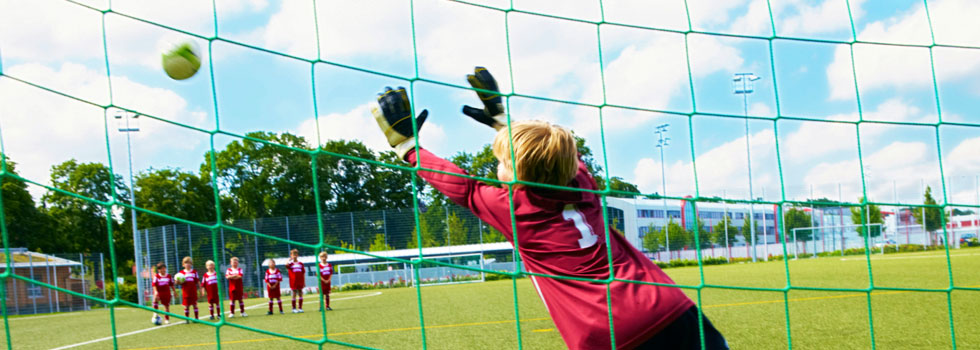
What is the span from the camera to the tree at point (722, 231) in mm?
20297

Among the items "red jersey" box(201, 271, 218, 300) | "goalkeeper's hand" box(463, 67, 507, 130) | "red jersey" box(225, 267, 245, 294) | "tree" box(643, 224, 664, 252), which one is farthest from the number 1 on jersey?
"tree" box(643, 224, 664, 252)

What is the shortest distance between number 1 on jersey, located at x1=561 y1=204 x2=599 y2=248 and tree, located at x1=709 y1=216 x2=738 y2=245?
1932 cm

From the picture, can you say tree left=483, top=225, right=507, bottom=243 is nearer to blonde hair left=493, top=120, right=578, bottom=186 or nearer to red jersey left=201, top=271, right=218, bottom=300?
red jersey left=201, top=271, right=218, bottom=300

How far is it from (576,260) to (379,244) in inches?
735

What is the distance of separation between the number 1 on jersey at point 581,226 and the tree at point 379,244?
18273 millimetres

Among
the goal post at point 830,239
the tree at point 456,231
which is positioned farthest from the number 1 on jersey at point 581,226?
the goal post at point 830,239

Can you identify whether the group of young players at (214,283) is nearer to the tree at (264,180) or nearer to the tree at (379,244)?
the tree at (379,244)

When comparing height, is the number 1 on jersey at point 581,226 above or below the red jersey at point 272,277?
above

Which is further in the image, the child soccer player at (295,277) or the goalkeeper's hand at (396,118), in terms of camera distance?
the child soccer player at (295,277)

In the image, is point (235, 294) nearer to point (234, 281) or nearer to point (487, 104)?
point (234, 281)

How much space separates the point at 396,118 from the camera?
1794 mm

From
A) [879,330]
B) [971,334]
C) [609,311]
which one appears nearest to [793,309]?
[879,330]

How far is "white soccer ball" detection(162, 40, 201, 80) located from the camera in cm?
279

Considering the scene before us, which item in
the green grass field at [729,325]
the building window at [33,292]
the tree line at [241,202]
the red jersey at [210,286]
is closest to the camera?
the green grass field at [729,325]
